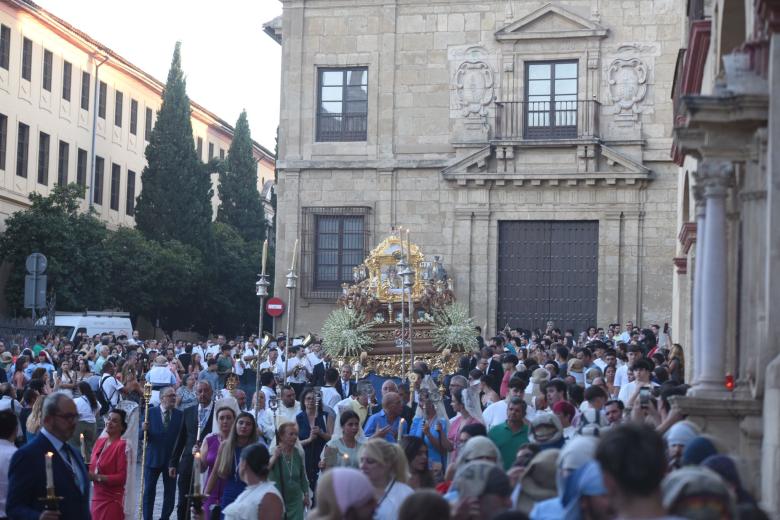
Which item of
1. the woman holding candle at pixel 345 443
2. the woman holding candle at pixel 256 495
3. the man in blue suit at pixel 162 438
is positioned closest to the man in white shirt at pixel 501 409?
the woman holding candle at pixel 345 443

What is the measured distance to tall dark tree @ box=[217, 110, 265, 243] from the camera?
60531mm

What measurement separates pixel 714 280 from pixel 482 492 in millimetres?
5233

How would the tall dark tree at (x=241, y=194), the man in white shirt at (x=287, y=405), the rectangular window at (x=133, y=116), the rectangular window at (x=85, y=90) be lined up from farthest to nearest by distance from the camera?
the tall dark tree at (x=241, y=194)
the rectangular window at (x=133, y=116)
the rectangular window at (x=85, y=90)
the man in white shirt at (x=287, y=405)

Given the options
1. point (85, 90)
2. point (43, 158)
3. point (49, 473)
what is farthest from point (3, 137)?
point (49, 473)

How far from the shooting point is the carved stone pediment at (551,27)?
33750mm

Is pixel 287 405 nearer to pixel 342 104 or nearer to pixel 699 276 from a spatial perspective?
pixel 699 276

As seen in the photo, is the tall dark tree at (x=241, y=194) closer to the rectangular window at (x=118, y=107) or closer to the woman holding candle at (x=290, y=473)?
the rectangular window at (x=118, y=107)

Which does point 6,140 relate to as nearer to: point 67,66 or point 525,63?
point 67,66

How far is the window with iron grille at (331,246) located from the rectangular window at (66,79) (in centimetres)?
2004

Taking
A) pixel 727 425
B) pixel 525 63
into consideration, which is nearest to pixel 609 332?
pixel 525 63

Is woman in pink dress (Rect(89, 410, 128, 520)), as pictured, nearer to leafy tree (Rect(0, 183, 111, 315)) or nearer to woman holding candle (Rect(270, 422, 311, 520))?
woman holding candle (Rect(270, 422, 311, 520))

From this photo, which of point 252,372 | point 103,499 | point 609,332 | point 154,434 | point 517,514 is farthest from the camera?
point 609,332

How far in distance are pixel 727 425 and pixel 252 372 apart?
16.1m

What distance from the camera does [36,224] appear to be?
1766 inches
